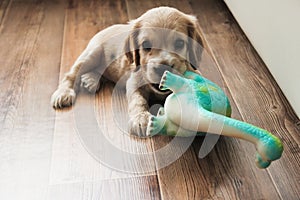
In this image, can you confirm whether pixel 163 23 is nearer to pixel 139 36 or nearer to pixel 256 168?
pixel 139 36

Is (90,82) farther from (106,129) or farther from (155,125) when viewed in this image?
(155,125)

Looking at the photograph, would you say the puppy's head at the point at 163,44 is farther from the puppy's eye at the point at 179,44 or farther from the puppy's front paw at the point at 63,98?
the puppy's front paw at the point at 63,98

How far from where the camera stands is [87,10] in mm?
2697

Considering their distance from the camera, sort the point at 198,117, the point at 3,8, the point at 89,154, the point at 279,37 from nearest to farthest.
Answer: the point at 198,117 → the point at 89,154 → the point at 279,37 → the point at 3,8

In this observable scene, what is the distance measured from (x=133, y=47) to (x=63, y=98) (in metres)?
0.35

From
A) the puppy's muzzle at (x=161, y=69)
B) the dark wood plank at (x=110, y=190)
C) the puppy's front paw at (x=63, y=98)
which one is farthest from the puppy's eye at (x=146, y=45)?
the dark wood plank at (x=110, y=190)

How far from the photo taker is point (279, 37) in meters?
1.82

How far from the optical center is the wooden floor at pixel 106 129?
4.66ft

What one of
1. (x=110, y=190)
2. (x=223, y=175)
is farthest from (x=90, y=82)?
(x=223, y=175)

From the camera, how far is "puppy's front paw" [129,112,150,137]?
5.35 feet

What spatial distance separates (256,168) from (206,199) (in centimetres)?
23

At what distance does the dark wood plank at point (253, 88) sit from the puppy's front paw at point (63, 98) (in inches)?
26.5

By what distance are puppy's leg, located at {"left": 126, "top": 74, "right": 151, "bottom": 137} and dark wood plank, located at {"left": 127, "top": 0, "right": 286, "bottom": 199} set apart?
0.07 meters

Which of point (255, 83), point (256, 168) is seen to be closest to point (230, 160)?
point (256, 168)
